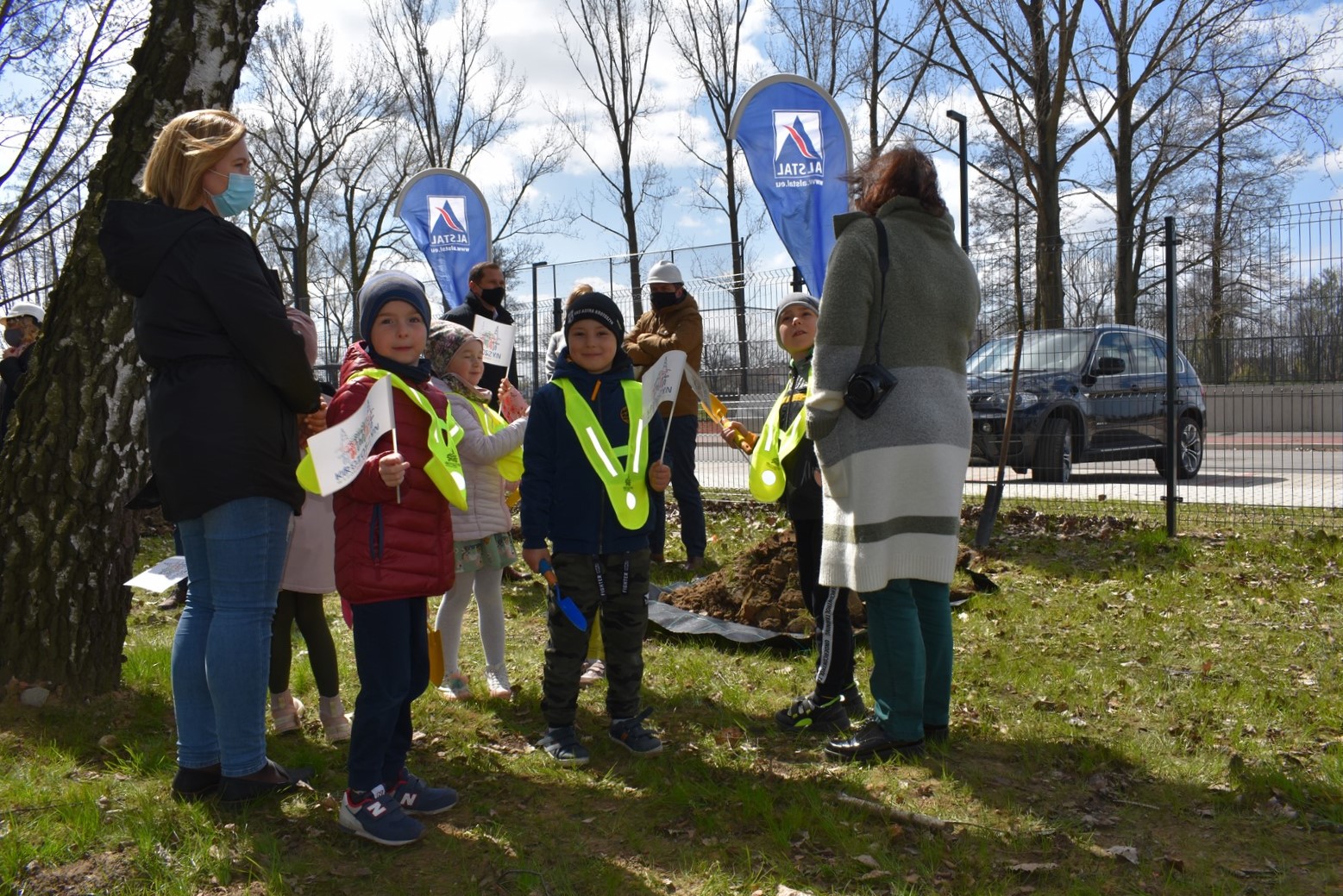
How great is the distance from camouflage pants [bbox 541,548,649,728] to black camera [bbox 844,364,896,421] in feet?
3.30

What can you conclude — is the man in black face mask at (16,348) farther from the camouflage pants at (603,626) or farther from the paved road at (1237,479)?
the paved road at (1237,479)

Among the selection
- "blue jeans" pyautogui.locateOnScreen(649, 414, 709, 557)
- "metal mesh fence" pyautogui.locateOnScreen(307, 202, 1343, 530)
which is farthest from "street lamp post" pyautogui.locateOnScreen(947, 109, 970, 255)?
"blue jeans" pyautogui.locateOnScreen(649, 414, 709, 557)

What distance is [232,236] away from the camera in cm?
320

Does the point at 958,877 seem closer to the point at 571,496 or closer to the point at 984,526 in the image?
the point at 571,496

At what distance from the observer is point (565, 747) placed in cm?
392

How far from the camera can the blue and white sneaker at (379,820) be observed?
10.2 ft

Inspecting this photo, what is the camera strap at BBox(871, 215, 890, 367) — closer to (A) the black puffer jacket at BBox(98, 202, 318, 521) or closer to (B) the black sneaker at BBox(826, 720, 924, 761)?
(B) the black sneaker at BBox(826, 720, 924, 761)

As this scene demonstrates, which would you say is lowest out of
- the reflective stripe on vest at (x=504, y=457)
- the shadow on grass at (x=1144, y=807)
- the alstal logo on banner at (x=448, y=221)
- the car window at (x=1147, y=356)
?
the shadow on grass at (x=1144, y=807)

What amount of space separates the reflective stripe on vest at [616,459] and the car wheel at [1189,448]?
915 cm

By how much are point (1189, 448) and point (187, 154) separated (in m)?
11.0

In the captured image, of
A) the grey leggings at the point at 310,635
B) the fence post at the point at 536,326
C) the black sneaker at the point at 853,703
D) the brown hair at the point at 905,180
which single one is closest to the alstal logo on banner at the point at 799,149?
the brown hair at the point at 905,180

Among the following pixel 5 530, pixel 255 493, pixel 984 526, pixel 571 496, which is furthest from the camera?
pixel 984 526

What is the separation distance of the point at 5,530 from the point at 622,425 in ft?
8.51

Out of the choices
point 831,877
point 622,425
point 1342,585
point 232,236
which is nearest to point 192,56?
point 232,236
